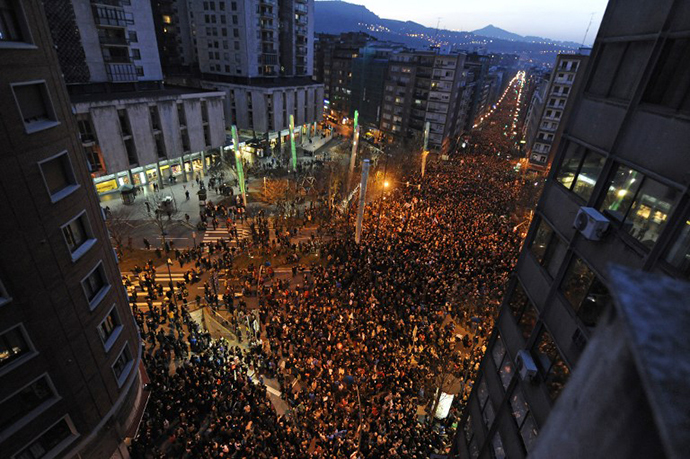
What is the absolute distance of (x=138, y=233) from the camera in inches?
1364

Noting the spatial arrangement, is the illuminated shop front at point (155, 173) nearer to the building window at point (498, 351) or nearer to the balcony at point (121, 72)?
the balcony at point (121, 72)

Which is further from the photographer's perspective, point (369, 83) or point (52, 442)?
point (369, 83)

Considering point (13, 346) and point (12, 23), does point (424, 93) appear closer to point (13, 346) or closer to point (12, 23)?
point (12, 23)

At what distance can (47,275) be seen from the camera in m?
10.9

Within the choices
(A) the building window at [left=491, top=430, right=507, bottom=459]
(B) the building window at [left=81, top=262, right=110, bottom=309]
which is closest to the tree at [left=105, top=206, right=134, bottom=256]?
(B) the building window at [left=81, top=262, right=110, bottom=309]

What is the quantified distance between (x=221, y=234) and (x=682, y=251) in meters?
35.1

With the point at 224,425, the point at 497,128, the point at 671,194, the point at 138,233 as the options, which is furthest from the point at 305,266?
the point at 497,128

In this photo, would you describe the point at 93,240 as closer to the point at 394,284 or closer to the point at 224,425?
the point at 224,425

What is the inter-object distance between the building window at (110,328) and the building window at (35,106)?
729 cm

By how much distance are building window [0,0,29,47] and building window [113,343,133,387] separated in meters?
11.6

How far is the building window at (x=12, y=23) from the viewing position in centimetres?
957

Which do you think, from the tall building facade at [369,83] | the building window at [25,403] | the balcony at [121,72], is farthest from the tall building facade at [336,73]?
the building window at [25,403]

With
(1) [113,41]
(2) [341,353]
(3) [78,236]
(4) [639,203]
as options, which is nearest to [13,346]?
(3) [78,236]

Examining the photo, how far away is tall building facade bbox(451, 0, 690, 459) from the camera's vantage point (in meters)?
6.33
